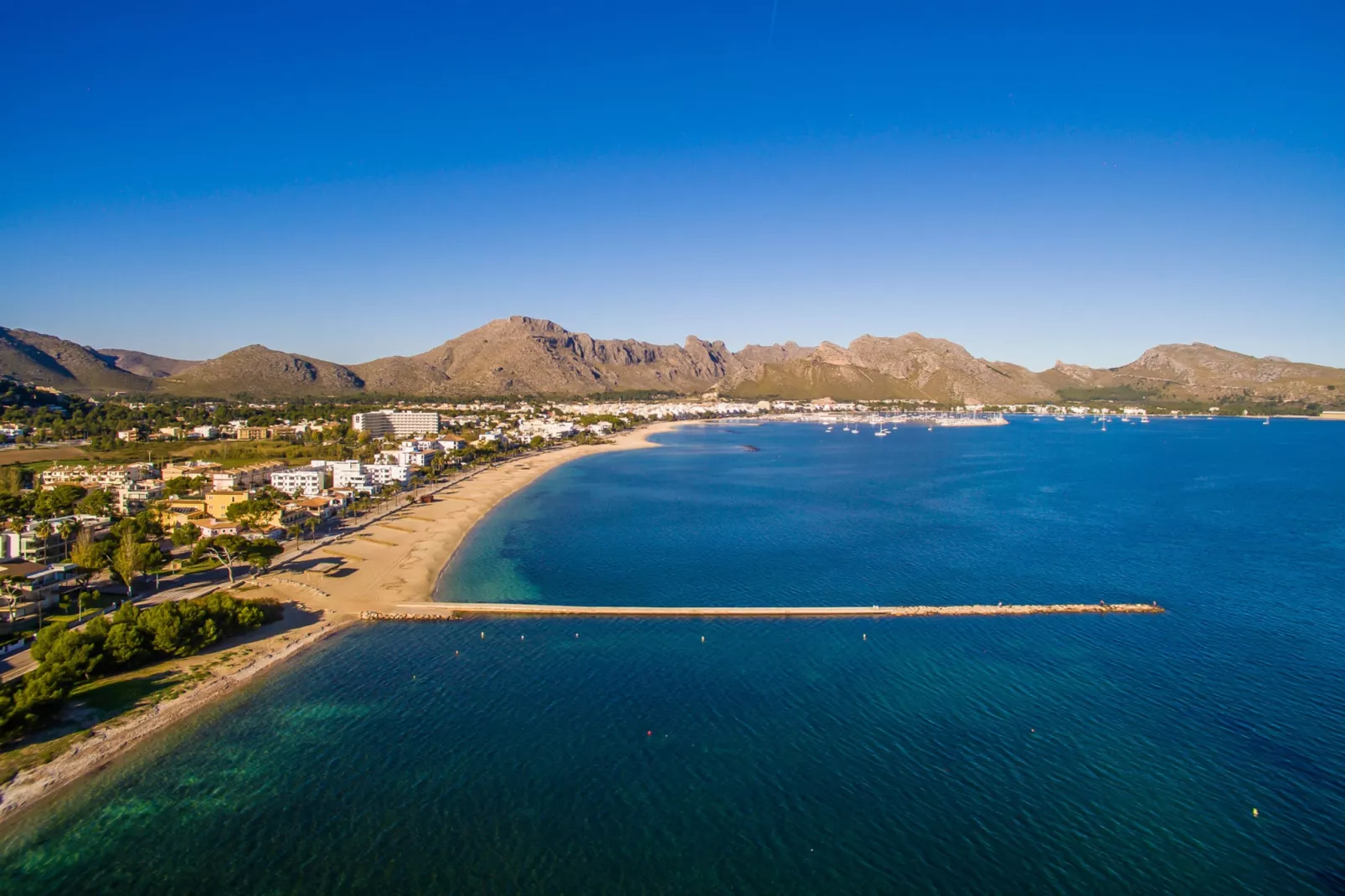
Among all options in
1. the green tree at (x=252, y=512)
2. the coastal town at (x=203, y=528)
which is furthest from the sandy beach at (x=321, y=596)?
the green tree at (x=252, y=512)

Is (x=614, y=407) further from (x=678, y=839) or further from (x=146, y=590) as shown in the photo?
(x=678, y=839)

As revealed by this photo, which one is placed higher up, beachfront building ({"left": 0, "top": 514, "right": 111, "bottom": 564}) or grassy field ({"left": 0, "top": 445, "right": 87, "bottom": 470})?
grassy field ({"left": 0, "top": 445, "right": 87, "bottom": 470})

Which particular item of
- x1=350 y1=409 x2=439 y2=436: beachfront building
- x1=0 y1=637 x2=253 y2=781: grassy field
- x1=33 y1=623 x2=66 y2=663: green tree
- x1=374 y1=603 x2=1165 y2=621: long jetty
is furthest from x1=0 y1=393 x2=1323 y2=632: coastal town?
x1=374 y1=603 x2=1165 y2=621: long jetty

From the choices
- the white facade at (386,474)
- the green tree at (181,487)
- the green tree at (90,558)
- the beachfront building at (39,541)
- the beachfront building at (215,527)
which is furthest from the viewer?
the white facade at (386,474)

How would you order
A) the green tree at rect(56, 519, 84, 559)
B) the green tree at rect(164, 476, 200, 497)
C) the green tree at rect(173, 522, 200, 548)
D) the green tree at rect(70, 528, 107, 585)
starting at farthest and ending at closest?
the green tree at rect(164, 476, 200, 497) → the green tree at rect(173, 522, 200, 548) → the green tree at rect(56, 519, 84, 559) → the green tree at rect(70, 528, 107, 585)

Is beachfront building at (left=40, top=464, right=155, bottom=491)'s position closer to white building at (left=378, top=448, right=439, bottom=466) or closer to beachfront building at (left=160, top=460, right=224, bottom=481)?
beachfront building at (left=160, top=460, right=224, bottom=481)

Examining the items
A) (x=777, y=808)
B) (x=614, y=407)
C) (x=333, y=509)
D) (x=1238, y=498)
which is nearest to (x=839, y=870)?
(x=777, y=808)

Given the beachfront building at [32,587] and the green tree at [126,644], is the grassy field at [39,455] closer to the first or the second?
the beachfront building at [32,587]

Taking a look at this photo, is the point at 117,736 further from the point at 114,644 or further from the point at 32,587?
the point at 32,587
